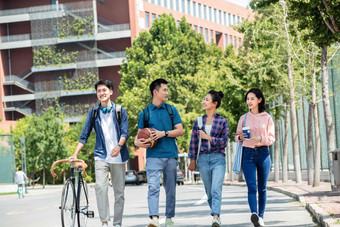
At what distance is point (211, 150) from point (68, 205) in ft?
7.19

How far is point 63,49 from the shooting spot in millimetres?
82688

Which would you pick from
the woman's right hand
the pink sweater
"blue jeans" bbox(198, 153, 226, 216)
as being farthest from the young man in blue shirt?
the pink sweater

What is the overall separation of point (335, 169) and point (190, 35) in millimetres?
46716

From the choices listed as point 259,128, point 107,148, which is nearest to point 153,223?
point 107,148

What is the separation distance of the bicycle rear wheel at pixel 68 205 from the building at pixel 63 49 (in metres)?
70.6

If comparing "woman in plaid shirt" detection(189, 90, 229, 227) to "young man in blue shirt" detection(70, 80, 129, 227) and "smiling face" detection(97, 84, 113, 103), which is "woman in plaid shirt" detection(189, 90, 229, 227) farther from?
"smiling face" detection(97, 84, 113, 103)

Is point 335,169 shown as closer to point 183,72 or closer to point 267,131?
point 267,131

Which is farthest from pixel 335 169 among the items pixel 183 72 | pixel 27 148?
pixel 27 148

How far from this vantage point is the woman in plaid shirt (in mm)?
10555

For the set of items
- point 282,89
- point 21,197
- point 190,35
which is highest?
point 190,35

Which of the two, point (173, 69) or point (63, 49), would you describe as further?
point (63, 49)

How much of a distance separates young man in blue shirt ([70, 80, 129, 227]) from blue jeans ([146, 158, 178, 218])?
0.44m

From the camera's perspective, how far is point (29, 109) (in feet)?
278

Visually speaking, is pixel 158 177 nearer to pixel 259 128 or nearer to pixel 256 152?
pixel 256 152
